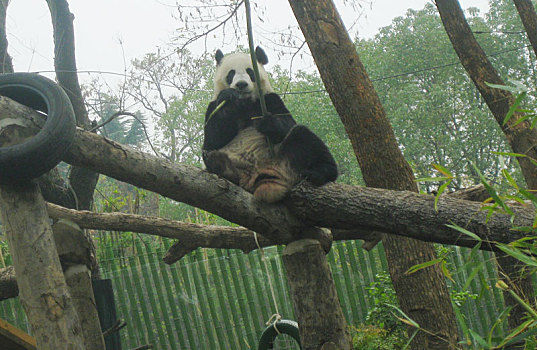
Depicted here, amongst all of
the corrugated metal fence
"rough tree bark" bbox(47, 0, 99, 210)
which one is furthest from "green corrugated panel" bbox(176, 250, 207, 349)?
"rough tree bark" bbox(47, 0, 99, 210)

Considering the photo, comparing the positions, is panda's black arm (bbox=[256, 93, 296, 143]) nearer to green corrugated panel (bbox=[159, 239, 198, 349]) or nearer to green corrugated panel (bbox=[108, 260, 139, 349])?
green corrugated panel (bbox=[159, 239, 198, 349])

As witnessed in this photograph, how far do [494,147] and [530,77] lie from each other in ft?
8.83

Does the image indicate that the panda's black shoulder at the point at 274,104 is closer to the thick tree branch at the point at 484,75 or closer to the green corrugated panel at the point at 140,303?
the thick tree branch at the point at 484,75

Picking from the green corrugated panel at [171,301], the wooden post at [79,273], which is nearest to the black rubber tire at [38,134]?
the wooden post at [79,273]

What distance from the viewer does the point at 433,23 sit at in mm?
16797

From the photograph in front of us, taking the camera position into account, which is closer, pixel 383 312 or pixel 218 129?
pixel 218 129

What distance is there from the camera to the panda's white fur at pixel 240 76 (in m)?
3.55

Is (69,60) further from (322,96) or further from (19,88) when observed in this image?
(322,96)

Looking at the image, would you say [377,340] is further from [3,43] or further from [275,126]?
[3,43]

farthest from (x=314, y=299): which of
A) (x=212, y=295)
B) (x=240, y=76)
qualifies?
(x=212, y=295)

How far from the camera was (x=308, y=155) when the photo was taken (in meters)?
2.91

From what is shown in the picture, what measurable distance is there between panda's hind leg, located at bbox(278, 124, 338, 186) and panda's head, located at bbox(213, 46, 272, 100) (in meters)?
0.69

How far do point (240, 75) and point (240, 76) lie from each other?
3 cm

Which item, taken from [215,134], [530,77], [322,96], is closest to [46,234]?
[215,134]
